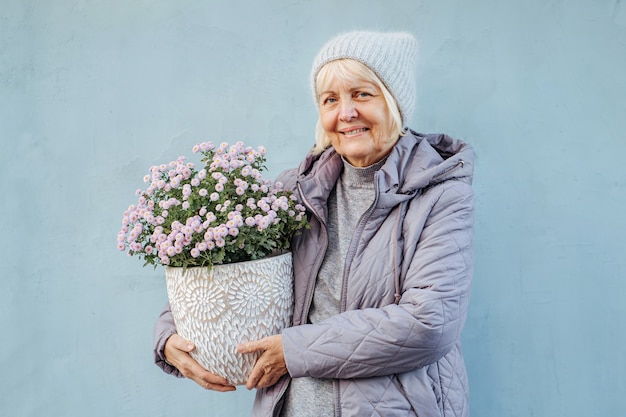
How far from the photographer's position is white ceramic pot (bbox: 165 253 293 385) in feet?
4.91

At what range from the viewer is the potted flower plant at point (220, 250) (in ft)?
4.84

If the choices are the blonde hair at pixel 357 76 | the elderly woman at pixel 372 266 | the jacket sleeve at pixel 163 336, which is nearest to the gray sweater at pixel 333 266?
the elderly woman at pixel 372 266

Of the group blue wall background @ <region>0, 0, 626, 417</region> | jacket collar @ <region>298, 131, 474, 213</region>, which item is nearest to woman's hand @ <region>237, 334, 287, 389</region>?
jacket collar @ <region>298, 131, 474, 213</region>

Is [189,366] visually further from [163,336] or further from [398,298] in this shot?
[398,298]

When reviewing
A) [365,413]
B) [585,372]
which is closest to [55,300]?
[365,413]

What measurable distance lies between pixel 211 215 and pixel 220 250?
9 cm

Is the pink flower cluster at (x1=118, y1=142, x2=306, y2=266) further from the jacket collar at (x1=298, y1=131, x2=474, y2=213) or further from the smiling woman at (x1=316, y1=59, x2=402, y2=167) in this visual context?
the smiling woman at (x1=316, y1=59, x2=402, y2=167)

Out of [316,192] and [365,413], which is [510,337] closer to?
[365,413]

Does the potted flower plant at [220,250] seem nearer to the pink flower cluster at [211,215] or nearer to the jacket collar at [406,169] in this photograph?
the pink flower cluster at [211,215]

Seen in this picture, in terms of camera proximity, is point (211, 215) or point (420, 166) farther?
point (420, 166)

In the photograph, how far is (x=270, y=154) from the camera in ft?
7.13

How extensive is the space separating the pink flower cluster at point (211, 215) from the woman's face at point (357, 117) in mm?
222

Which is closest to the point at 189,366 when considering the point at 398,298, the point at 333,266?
the point at 333,266

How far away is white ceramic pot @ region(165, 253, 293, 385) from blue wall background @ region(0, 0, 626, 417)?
27.3 inches
